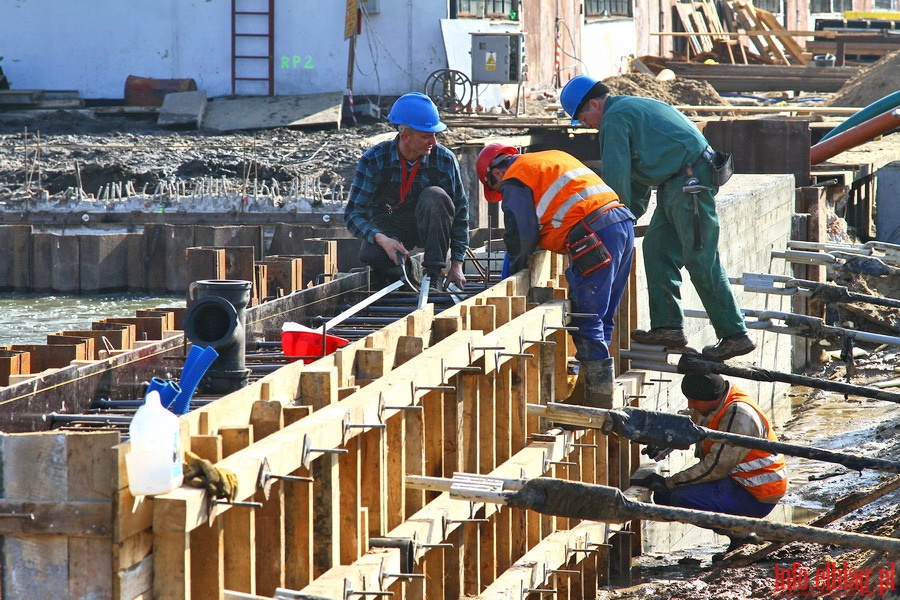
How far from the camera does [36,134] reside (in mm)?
23734

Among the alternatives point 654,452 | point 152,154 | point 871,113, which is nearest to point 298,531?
point 654,452

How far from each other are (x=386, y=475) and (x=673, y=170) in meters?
3.25

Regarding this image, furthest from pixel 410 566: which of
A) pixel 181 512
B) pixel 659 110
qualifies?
pixel 659 110

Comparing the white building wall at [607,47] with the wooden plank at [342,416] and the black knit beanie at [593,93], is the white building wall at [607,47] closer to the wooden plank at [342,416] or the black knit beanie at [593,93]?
the black knit beanie at [593,93]

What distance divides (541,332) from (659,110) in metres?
1.69

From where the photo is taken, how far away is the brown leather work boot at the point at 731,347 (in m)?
8.05

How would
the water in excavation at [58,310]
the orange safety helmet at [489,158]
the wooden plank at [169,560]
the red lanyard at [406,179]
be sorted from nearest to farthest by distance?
1. the wooden plank at [169,560]
2. the orange safety helmet at [489,158]
3. the red lanyard at [406,179]
4. the water in excavation at [58,310]

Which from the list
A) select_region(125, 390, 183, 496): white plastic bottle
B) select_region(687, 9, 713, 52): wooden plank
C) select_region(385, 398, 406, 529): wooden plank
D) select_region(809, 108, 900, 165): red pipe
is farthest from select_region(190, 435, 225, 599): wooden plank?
select_region(687, 9, 713, 52): wooden plank

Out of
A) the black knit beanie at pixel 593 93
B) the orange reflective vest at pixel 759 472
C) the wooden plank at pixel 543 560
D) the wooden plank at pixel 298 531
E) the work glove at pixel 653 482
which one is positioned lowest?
the wooden plank at pixel 543 560

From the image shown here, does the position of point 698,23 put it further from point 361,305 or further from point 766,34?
point 361,305

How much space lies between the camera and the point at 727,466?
793cm

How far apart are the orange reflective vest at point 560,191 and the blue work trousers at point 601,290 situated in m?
0.12

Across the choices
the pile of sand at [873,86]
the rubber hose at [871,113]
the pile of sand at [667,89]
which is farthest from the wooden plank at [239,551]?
the pile of sand at [873,86]

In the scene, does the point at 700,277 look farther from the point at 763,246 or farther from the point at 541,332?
the point at 763,246
